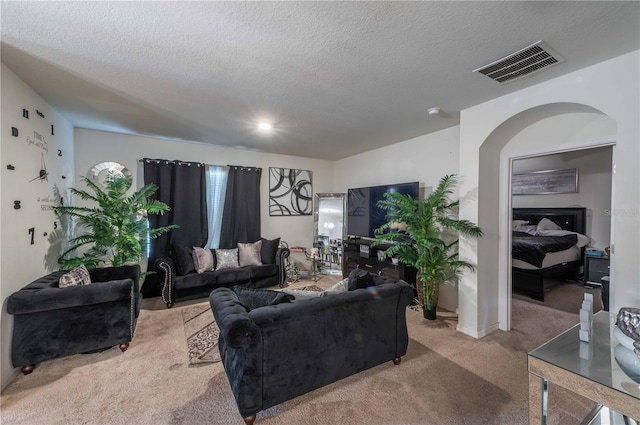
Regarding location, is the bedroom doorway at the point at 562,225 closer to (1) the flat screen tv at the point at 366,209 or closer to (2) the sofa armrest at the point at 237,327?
(1) the flat screen tv at the point at 366,209

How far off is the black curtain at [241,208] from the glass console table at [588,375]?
428cm

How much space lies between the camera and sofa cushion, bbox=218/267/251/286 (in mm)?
3987

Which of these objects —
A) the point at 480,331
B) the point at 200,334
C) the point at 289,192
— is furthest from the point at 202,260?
the point at 480,331

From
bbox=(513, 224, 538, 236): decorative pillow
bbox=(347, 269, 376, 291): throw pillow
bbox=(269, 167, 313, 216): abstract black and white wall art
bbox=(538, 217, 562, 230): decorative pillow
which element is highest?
bbox=(269, 167, 313, 216): abstract black and white wall art

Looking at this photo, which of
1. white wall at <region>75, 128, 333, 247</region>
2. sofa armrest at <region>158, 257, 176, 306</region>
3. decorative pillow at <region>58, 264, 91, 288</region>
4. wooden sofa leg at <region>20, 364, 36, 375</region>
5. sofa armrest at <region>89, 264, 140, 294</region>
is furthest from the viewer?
white wall at <region>75, 128, 333, 247</region>

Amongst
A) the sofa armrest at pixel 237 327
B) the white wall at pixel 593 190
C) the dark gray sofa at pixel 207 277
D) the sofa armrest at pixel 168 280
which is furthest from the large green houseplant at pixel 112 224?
the white wall at pixel 593 190

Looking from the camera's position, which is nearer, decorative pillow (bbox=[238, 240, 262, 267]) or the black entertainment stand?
the black entertainment stand

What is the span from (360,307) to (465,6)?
2.03 m

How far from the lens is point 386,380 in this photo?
2.11 meters

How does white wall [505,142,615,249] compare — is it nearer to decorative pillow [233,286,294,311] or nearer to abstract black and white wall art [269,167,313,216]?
abstract black and white wall art [269,167,313,216]

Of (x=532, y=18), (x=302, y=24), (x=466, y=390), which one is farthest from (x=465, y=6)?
(x=466, y=390)

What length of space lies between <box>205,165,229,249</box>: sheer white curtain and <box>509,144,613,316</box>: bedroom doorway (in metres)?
4.72

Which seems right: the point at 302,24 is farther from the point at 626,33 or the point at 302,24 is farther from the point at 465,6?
the point at 626,33

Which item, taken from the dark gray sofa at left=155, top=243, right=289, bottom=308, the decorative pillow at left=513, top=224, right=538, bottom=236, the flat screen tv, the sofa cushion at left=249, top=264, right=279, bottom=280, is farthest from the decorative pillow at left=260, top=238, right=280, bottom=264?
the decorative pillow at left=513, top=224, right=538, bottom=236
